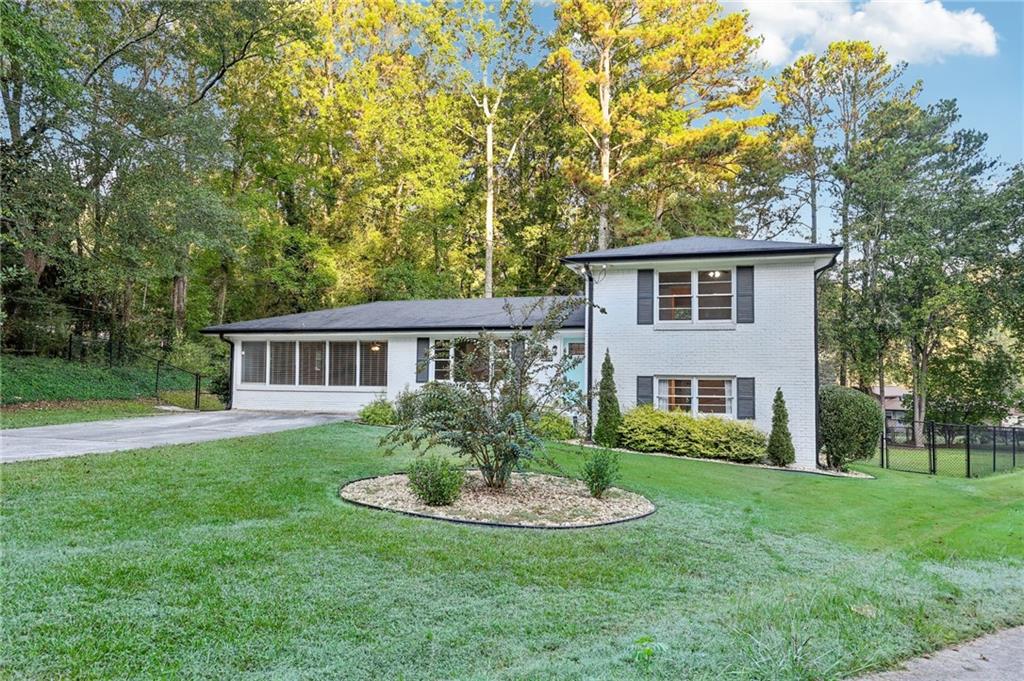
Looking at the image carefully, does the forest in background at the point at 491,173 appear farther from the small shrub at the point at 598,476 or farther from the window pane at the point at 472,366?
the small shrub at the point at 598,476

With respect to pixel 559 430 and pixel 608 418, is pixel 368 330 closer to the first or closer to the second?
pixel 559 430

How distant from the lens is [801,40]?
2423 centimetres

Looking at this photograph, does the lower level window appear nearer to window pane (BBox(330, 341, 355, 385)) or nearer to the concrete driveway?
the concrete driveway

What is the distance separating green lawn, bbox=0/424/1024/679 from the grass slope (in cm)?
1102

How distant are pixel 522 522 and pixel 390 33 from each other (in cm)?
2778

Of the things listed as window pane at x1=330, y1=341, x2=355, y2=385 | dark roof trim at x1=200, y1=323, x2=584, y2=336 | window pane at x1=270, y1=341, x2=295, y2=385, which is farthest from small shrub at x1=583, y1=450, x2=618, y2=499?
window pane at x1=270, y1=341, x2=295, y2=385

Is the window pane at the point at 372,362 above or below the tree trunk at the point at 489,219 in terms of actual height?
below

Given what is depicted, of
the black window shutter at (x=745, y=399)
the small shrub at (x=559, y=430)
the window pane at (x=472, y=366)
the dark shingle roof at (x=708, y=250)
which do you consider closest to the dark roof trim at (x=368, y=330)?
the dark shingle roof at (x=708, y=250)

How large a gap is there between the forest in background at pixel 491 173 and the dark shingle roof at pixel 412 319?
3303mm

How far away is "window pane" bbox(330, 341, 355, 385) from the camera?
17078 mm

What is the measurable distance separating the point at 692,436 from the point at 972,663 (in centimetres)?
910

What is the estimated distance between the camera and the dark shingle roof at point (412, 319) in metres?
15.6

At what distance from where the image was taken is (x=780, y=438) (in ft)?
38.6

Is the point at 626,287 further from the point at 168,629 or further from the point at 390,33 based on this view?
the point at 390,33
